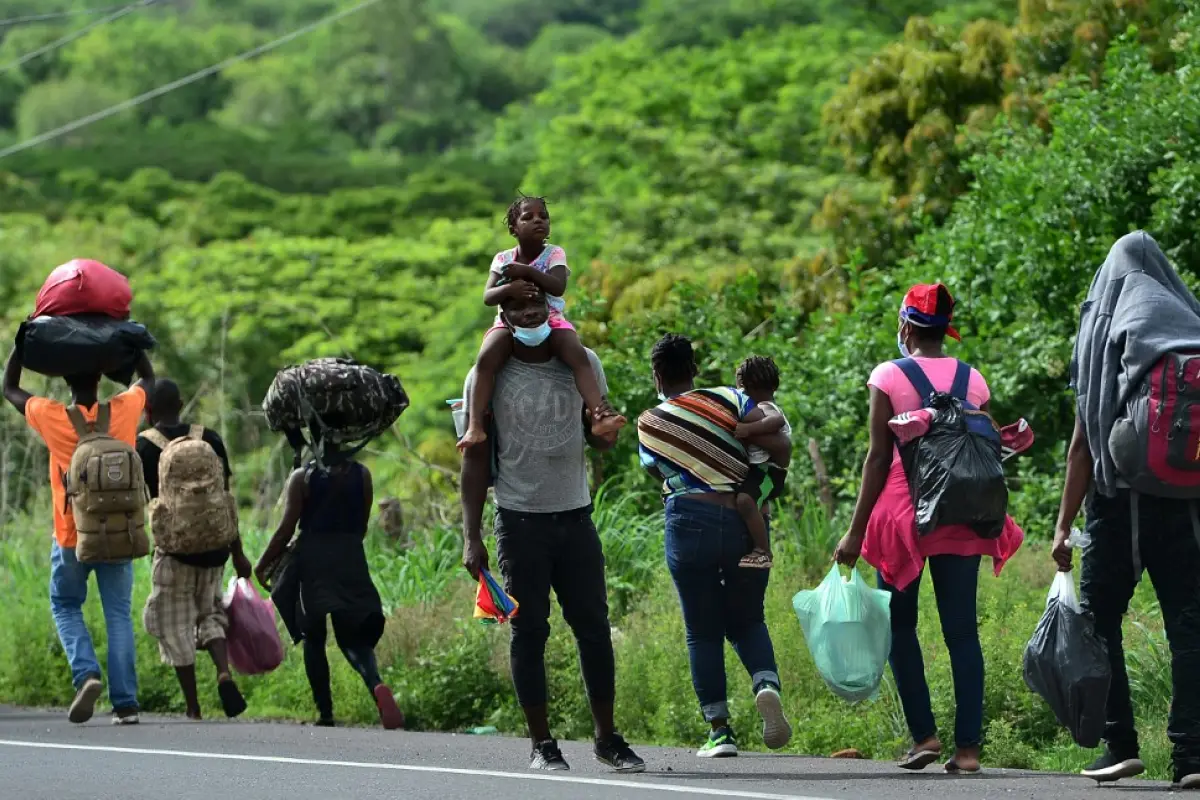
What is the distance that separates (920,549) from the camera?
802 centimetres

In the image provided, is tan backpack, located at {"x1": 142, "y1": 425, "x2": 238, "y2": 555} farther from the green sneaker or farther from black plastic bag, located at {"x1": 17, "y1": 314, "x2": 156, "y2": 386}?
the green sneaker

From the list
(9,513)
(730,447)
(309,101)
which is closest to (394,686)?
(730,447)

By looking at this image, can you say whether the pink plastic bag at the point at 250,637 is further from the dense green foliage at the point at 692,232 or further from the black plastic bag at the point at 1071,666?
Answer: the black plastic bag at the point at 1071,666

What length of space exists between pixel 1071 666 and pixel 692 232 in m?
28.9

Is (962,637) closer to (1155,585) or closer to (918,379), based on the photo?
(1155,585)

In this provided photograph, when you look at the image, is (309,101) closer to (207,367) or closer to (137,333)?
(207,367)

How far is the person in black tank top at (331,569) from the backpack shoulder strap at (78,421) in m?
1.11

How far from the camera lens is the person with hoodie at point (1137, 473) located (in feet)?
23.7

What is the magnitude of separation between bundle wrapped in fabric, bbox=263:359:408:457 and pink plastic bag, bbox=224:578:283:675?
1.09 metres

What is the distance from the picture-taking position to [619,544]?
12961 millimetres

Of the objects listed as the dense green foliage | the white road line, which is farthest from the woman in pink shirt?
the white road line

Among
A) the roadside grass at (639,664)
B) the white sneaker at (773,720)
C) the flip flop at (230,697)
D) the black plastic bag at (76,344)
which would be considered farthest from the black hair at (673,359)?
the flip flop at (230,697)

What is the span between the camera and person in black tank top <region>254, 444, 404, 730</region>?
10898 millimetres

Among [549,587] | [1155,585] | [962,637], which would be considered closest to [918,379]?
[962,637]
